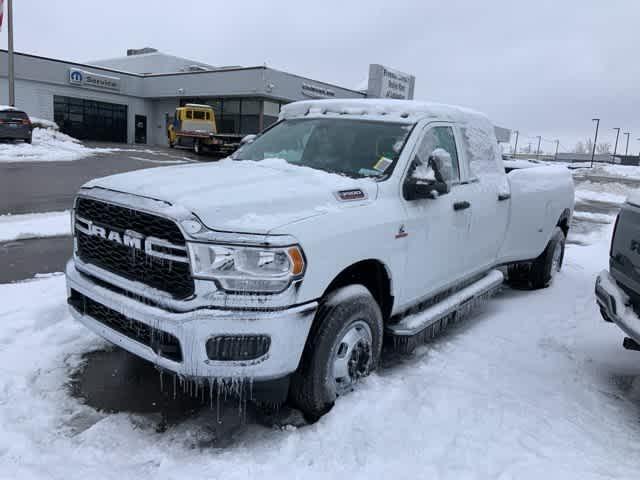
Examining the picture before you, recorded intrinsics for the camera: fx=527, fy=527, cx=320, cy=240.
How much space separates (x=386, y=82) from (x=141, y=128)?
766 inches

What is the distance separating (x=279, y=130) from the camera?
190 inches

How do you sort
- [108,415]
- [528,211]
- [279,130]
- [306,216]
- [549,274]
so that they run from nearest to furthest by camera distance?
[306,216] → [108,415] → [279,130] → [528,211] → [549,274]

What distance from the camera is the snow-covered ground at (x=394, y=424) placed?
2846 millimetres

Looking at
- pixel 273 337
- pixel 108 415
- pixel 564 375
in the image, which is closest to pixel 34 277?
pixel 108 415

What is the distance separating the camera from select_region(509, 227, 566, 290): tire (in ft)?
21.1

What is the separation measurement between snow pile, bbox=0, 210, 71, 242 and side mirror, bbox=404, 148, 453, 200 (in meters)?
6.18

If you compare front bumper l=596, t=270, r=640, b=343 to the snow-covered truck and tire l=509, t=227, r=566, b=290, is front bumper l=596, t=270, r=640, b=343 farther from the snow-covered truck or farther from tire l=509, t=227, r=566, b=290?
tire l=509, t=227, r=566, b=290

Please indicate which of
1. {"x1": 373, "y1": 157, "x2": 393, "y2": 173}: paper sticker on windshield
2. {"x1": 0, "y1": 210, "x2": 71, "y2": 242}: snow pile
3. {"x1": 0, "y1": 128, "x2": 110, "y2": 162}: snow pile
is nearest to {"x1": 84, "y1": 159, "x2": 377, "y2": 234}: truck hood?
{"x1": 373, "y1": 157, "x2": 393, "y2": 173}: paper sticker on windshield

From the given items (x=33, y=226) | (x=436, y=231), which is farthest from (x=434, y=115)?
(x=33, y=226)

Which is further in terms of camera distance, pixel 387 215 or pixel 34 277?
pixel 34 277

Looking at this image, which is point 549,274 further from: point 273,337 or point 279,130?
point 273,337

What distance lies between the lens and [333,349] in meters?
3.17

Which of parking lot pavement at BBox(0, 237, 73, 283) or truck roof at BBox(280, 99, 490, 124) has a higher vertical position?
truck roof at BBox(280, 99, 490, 124)

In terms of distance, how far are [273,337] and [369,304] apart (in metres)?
0.84
